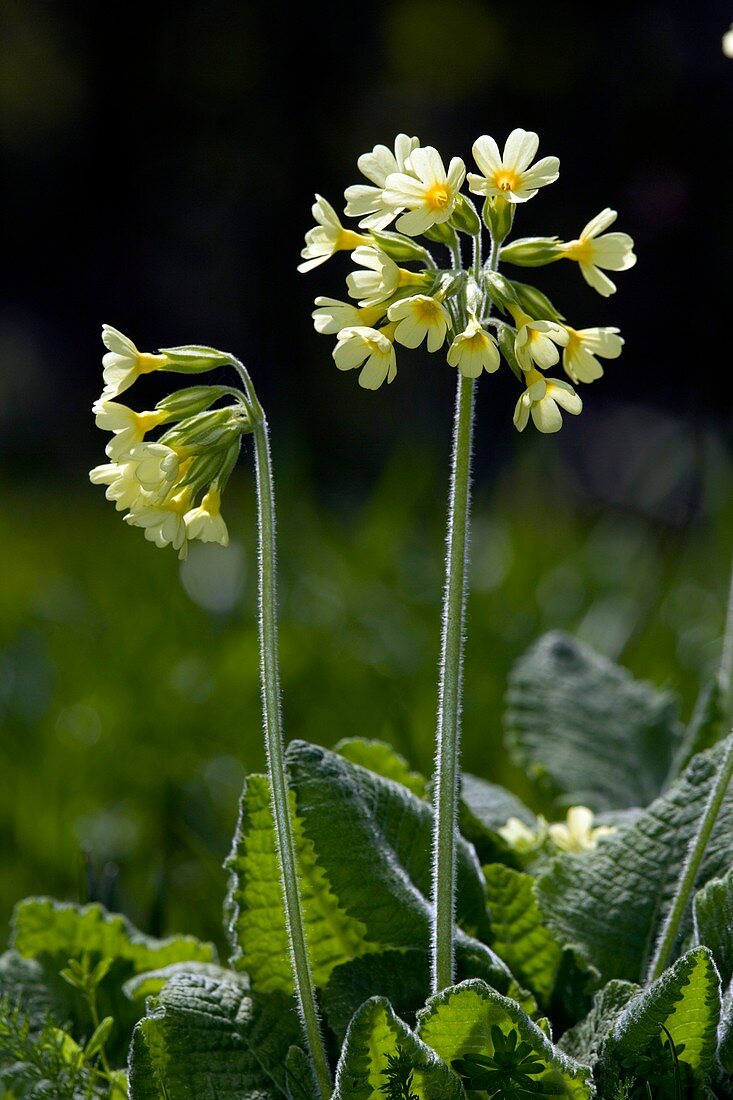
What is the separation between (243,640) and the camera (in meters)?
3.27

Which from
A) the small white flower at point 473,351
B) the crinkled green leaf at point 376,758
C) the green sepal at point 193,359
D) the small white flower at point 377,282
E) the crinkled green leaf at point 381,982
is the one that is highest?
the small white flower at point 377,282

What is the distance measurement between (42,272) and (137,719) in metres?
3.51

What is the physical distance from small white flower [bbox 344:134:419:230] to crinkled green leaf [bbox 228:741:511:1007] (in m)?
0.59

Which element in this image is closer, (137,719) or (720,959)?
(720,959)

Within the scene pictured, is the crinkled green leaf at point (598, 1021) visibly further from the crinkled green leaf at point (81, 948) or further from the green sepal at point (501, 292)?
the green sepal at point (501, 292)

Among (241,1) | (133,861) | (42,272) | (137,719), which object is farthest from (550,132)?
(133,861)

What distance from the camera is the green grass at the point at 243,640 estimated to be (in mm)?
2551

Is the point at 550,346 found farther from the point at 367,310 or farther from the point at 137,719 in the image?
the point at 137,719

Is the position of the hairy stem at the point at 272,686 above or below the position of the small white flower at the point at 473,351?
below

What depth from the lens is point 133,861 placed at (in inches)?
99.4

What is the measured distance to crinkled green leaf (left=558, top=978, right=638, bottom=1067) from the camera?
135 centimetres

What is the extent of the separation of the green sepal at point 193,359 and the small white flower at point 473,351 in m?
0.25

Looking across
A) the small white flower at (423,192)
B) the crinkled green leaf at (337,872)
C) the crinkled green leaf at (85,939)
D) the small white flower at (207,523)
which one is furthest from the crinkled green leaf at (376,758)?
the small white flower at (423,192)

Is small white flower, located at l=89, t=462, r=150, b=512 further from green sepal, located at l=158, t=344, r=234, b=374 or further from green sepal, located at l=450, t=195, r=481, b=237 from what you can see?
green sepal, located at l=450, t=195, r=481, b=237
